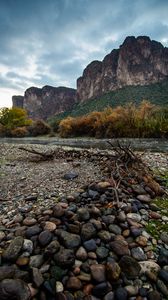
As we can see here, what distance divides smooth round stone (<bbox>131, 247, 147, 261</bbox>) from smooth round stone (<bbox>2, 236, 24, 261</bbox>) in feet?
4.97

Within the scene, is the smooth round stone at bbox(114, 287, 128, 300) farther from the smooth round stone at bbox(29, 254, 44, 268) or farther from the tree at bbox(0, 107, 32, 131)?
the tree at bbox(0, 107, 32, 131)

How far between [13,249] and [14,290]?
0.61m

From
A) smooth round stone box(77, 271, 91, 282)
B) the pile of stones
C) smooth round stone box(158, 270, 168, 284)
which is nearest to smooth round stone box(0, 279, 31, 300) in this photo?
the pile of stones

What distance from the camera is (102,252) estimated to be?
307cm

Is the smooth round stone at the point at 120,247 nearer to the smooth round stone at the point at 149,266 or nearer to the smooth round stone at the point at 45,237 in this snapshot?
the smooth round stone at the point at 149,266

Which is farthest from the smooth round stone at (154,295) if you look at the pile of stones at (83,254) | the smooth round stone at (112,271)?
the smooth round stone at (112,271)

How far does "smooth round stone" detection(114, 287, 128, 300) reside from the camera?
254 cm

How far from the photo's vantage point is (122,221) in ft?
12.2

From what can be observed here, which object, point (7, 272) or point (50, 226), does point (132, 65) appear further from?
point (7, 272)

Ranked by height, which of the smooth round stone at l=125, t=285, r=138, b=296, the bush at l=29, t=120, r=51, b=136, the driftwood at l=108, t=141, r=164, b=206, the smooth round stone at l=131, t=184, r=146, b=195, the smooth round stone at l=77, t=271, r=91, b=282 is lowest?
the smooth round stone at l=125, t=285, r=138, b=296

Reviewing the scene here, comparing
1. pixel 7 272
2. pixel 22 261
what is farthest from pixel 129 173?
pixel 7 272

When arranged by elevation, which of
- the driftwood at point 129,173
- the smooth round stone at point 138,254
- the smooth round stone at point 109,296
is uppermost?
the driftwood at point 129,173

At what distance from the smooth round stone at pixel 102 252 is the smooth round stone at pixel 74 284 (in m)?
0.47

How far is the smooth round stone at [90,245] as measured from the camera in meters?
3.12
